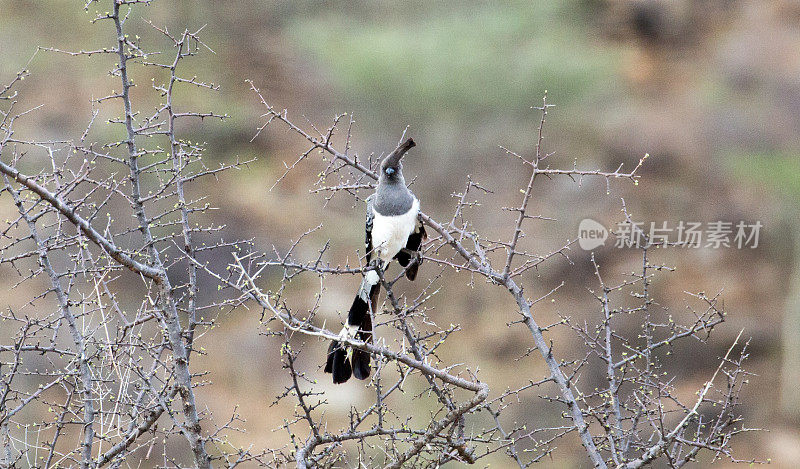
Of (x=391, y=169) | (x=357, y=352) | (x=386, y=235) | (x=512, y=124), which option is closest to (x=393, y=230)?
(x=386, y=235)

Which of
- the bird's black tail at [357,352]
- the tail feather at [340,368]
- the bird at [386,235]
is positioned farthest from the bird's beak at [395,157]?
the tail feather at [340,368]

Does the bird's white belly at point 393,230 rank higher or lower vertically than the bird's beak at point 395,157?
lower

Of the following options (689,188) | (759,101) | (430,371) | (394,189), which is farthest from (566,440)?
(430,371)

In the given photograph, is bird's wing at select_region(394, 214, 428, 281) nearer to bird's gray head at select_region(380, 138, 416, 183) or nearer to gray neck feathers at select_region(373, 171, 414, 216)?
gray neck feathers at select_region(373, 171, 414, 216)

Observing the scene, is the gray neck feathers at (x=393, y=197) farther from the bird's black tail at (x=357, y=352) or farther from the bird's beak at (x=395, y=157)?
the bird's black tail at (x=357, y=352)

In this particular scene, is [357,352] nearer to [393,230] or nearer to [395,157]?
[393,230]

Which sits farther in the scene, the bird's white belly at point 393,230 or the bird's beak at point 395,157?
the bird's white belly at point 393,230

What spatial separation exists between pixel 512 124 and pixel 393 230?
7380 millimetres

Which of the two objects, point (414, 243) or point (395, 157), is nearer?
point (395, 157)

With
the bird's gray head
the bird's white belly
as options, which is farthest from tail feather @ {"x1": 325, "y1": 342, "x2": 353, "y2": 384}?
the bird's gray head

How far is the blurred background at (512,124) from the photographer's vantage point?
9.34 m

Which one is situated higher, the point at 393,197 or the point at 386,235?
the point at 393,197

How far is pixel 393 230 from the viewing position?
354 centimetres

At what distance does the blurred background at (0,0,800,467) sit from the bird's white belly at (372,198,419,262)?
554cm
